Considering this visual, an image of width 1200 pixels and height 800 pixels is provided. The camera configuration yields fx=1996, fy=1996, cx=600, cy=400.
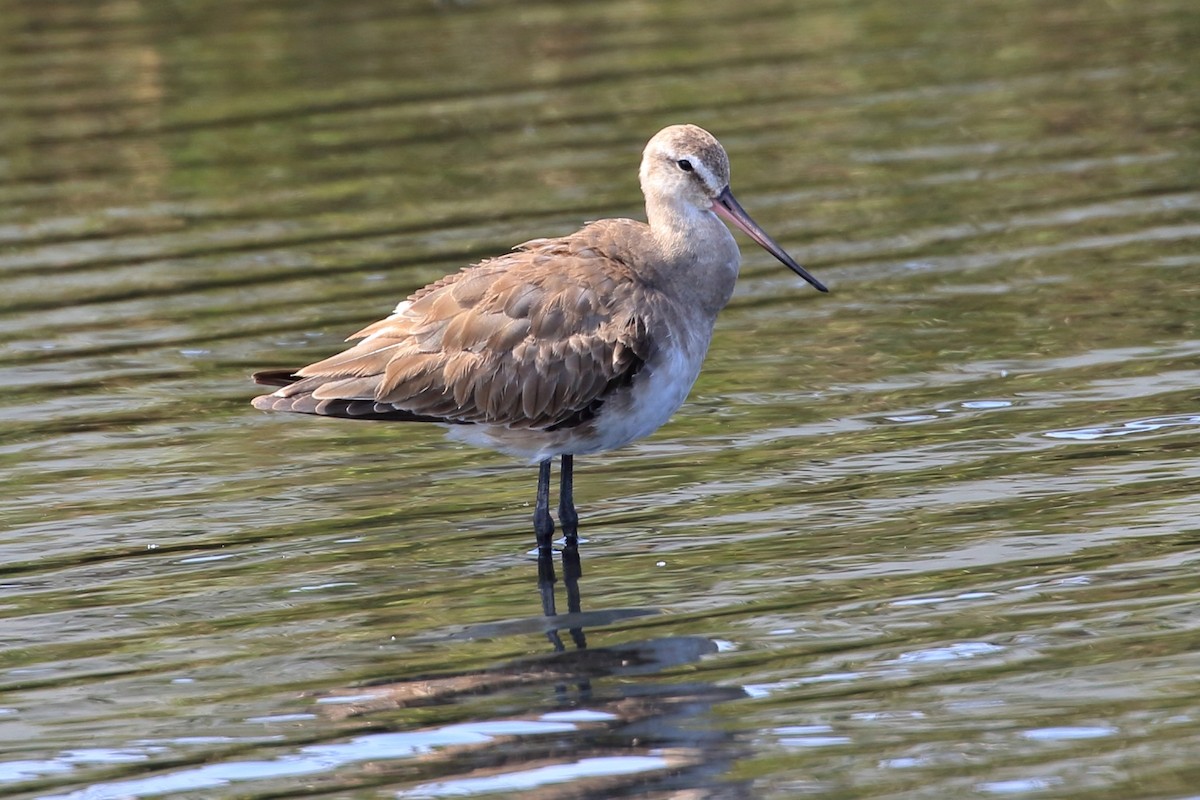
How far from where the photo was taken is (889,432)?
371 inches

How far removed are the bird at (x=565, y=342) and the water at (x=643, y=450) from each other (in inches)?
20.6

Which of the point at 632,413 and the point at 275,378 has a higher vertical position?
the point at 275,378

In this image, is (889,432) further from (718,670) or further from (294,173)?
(294,173)

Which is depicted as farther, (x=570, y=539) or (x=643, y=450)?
(x=643, y=450)

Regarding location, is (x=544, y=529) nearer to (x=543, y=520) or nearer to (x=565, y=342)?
(x=543, y=520)

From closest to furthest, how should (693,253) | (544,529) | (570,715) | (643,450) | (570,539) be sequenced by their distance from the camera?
1. (570,715)
2. (544,529)
3. (570,539)
4. (693,253)
5. (643,450)

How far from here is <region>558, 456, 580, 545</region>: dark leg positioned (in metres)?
8.37

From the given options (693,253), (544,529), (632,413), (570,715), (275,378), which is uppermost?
(693,253)

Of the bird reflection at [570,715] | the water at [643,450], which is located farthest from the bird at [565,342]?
the bird reflection at [570,715]

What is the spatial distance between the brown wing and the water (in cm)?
61

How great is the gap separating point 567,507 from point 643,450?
1.38 metres

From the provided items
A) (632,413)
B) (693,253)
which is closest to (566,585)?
(632,413)

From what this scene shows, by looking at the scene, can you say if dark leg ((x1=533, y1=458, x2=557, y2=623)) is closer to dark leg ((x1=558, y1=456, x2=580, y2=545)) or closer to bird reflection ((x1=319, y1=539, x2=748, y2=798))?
dark leg ((x1=558, y1=456, x2=580, y2=545))

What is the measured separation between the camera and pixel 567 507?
841 cm
